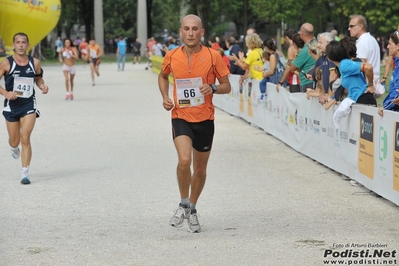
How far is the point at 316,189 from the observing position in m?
10.4

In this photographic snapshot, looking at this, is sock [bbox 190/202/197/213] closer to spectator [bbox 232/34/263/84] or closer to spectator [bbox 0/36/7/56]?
spectator [bbox 232/34/263/84]

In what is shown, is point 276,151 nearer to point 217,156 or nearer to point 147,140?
point 217,156

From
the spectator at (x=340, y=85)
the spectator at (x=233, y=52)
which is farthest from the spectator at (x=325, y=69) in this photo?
the spectator at (x=233, y=52)

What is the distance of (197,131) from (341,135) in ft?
11.9

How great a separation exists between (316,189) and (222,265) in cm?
389

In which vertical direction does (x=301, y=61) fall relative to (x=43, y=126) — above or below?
above

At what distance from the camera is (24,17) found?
31.6m

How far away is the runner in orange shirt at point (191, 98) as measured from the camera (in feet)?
26.2

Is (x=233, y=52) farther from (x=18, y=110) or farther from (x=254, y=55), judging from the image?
(x=18, y=110)

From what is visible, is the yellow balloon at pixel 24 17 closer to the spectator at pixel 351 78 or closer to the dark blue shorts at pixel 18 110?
the dark blue shorts at pixel 18 110

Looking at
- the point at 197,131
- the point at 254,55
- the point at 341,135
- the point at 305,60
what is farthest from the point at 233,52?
the point at 197,131

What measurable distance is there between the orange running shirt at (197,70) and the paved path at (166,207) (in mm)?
1013

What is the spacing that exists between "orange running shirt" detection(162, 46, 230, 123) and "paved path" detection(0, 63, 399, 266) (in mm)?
1013

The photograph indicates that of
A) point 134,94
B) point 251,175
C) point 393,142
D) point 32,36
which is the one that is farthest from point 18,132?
point 32,36
